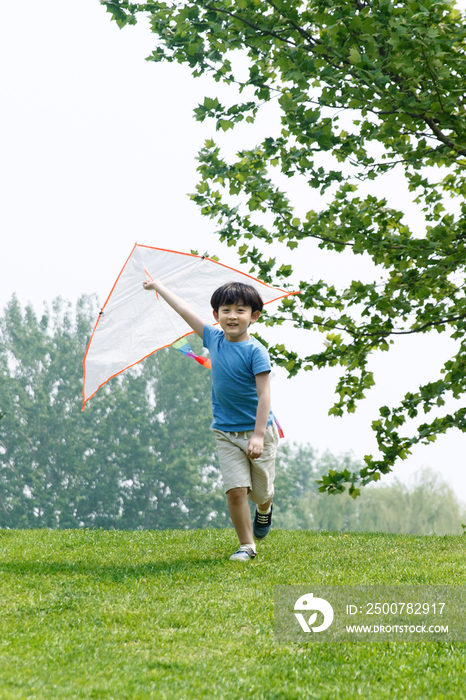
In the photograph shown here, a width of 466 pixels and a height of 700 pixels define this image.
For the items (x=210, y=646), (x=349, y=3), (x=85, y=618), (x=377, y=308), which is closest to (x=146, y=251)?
(x=377, y=308)

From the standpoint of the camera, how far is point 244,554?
512cm

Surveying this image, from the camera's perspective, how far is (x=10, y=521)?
40.2 m

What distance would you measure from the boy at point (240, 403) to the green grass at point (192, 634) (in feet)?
1.91

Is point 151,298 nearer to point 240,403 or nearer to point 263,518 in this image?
point 240,403

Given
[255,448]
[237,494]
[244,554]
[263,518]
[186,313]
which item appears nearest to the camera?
[255,448]

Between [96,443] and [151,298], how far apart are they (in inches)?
1588

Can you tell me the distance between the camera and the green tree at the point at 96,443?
1660 inches

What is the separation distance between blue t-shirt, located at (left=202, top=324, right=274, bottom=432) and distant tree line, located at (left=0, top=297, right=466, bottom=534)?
3515 cm

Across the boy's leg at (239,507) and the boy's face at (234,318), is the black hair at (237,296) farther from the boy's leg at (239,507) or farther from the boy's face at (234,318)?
the boy's leg at (239,507)

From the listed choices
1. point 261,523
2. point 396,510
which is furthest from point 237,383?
point 396,510

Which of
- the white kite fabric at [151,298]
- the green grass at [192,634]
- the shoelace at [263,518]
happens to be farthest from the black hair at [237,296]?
the green grass at [192,634]

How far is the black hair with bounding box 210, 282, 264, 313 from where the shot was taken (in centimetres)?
500

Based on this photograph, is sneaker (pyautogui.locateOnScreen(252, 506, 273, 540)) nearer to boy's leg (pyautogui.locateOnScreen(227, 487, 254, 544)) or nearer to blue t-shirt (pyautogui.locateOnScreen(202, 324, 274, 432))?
boy's leg (pyautogui.locateOnScreen(227, 487, 254, 544))

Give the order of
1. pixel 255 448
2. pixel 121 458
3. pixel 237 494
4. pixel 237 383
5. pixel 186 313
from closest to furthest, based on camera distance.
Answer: pixel 255 448
pixel 237 494
pixel 237 383
pixel 186 313
pixel 121 458
